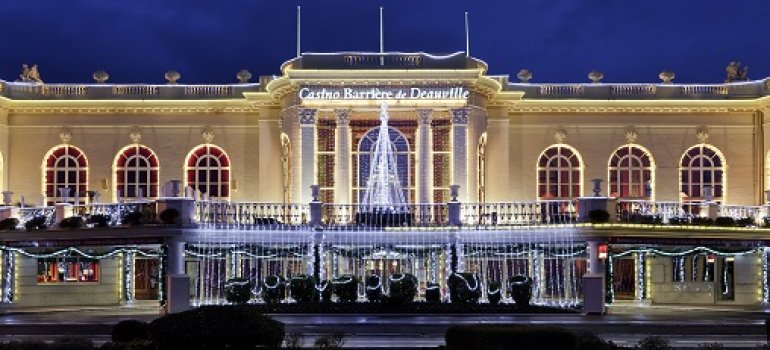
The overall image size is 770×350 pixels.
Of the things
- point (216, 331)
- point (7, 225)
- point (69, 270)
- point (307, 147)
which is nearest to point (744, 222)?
point (307, 147)

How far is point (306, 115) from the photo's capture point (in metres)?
44.0

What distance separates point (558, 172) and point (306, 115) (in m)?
11.4

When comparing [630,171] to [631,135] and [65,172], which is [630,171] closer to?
[631,135]

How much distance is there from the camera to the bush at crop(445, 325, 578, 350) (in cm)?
1878

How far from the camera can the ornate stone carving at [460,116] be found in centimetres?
4400

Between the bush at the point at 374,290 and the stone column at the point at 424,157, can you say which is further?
the stone column at the point at 424,157

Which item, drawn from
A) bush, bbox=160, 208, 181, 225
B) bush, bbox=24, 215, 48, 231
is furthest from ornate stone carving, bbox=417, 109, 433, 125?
bush, bbox=24, 215, 48, 231

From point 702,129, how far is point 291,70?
17315 mm

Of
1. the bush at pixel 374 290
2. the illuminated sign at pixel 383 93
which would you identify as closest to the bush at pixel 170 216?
the bush at pixel 374 290

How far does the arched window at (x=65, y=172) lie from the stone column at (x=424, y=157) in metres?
14.0

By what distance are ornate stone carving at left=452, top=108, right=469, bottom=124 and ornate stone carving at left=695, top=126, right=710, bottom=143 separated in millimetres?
10788

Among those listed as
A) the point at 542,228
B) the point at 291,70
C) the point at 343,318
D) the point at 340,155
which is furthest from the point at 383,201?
the point at 343,318

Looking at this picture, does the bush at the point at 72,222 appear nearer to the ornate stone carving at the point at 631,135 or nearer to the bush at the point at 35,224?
the bush at the point at 35,224

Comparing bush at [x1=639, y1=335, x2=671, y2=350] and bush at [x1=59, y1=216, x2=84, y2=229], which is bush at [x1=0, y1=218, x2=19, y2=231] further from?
bush at [x1=639, y1=335, x2=671, y2=350]
